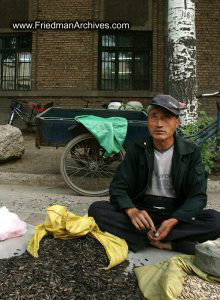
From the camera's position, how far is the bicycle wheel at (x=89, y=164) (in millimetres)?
5320

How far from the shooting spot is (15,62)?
13.7 meters

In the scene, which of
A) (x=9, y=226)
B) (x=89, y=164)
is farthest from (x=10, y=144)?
(x=9, y=226)

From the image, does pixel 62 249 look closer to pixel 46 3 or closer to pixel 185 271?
pixel 185 271

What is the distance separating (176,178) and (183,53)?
393 cm

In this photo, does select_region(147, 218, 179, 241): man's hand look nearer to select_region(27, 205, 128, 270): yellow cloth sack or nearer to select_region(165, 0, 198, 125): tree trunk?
select_region(27, 205, 128, 270): yellow cloth sack

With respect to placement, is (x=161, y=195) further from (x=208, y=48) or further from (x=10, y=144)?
(x=208, y=48)

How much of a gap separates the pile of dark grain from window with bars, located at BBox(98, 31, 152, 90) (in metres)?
10.8

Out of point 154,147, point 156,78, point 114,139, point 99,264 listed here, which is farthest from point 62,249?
point 156,78

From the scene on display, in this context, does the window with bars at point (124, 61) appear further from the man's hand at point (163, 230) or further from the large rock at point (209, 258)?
the large rock at point (209, 258)

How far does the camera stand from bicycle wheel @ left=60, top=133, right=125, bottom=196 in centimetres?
532

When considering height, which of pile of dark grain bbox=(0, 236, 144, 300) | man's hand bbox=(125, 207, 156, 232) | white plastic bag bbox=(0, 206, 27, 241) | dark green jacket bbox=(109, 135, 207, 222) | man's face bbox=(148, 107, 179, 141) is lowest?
pile of dark grain bbox=(0, 236, 144, 300)

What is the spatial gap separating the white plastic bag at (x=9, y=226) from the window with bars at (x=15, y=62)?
426 inches

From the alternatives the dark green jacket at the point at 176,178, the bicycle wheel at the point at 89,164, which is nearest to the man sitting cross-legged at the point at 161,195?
the dark green jacket at the point at 176,178

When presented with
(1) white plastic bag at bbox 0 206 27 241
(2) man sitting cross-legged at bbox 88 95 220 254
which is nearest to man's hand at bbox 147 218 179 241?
(2) man sitting cross-legged at bbox 88 95 220 254
